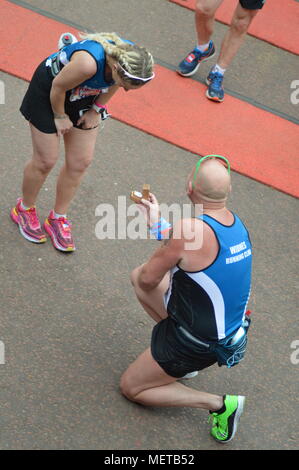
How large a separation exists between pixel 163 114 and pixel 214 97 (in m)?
0.63

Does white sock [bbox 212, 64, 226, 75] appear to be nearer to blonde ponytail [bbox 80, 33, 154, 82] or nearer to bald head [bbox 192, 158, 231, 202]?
blonde ponytail [bbox 80, 33, 154, 82]

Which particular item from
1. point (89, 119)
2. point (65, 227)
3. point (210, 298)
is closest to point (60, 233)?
point (65, 227)

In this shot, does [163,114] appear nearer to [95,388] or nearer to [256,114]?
[256,114]

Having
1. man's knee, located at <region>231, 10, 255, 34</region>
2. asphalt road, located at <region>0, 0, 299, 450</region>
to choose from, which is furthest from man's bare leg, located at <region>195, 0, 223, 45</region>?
asphalt road, located at <region>0, 0, 299, 450</region>

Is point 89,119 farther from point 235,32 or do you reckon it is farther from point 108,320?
point 235,32

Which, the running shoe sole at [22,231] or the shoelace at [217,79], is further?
the shoelace at [217,79]

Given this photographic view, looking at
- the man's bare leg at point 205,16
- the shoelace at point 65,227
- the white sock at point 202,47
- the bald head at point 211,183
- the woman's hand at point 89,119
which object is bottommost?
the shoelace at point 65,227

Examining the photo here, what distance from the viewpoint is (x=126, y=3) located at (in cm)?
713

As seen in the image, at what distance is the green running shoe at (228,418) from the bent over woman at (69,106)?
1522 mm

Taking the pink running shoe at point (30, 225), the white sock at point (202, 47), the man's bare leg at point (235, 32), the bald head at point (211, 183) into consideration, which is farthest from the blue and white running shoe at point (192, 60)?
the bald head at point (211, 183)

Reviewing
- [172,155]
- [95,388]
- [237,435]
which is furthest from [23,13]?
[237,435]

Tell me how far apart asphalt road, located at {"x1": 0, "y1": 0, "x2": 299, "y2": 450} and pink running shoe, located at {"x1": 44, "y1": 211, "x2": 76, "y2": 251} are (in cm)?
7

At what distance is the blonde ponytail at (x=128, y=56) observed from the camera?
3500 mm

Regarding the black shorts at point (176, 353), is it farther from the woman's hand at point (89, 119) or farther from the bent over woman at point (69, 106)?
the woman's hand at point (89, 119)
